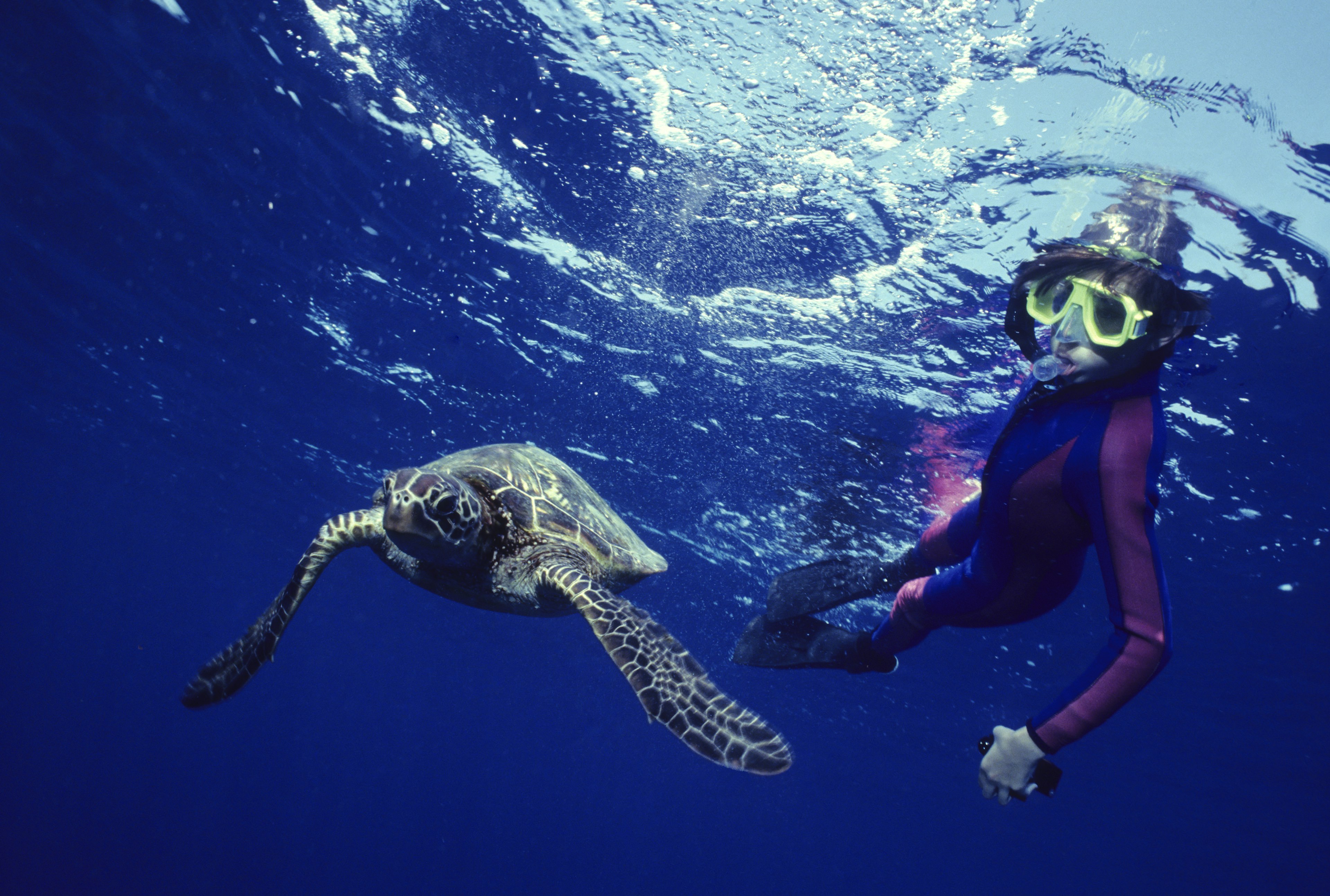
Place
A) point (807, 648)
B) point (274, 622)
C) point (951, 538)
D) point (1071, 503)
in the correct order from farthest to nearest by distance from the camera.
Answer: point (807, 648) < point (951, 538) < point (274, 622) < point (1071, 503)

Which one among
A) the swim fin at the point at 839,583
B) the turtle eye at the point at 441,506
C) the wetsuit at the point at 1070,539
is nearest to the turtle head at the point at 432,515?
the turtle eye at the point at 441,506

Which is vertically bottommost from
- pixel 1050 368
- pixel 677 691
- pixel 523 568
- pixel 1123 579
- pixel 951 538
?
pixel 677 691

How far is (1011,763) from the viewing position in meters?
2.64

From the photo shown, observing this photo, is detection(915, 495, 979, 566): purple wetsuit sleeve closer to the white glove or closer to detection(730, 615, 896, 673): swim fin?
detection(730, 615, 896, 673): swim fin

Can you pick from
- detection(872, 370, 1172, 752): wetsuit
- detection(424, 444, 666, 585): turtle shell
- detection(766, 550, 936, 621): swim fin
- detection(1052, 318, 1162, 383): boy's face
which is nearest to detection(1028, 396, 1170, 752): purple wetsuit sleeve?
detection(872, 370, 1172, 752): wetsuit

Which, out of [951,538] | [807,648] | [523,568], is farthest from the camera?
[807,648]

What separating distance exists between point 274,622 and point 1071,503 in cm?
573

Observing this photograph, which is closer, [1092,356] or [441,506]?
[1092,356]

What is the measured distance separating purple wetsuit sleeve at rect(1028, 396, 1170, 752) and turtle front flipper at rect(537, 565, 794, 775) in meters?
1.30

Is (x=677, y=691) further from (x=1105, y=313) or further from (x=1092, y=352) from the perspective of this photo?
(x=1105, y=313)

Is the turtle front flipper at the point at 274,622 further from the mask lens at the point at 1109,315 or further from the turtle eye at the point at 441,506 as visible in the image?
the mask lens at the point at 1109,315

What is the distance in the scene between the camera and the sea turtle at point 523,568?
325cm

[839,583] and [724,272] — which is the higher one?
[724,272]

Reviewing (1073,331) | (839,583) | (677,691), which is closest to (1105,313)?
(1073,331)
